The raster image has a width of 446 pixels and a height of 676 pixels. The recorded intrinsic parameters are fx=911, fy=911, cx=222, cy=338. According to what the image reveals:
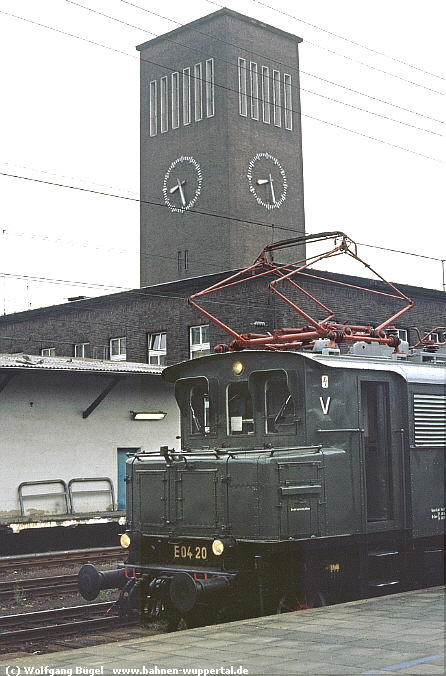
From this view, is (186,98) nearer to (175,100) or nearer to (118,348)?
(175,100)

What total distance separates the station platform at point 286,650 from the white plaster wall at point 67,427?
12.7 meters

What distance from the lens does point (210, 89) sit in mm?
50656

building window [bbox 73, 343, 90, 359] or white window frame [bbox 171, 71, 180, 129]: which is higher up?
white window frame [bbox 171, 71, 180, 129]

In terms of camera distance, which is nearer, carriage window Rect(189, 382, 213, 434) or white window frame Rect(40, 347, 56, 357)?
carriage window Rect(189, 382, 213, 434)

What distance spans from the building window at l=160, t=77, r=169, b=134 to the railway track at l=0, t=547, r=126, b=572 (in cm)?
3682

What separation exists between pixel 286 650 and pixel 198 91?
1831 inches

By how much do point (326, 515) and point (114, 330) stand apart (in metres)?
28.5

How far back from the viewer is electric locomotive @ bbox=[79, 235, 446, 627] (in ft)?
33.0

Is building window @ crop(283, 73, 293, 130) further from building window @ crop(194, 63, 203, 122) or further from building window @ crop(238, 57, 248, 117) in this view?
building window @ crop(194, 63, 203, 122)

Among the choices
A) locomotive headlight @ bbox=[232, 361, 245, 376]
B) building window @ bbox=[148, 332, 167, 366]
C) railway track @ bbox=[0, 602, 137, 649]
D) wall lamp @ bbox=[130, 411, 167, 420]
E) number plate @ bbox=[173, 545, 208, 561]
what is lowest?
railway track @ bbox=[0, 602, 137, 649]

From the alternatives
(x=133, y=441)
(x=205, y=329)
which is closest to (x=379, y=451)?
(x=133, y=441)

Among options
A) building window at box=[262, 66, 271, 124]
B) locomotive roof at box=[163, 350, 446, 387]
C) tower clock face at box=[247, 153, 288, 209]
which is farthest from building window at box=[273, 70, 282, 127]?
locomotive roof at box=[163, 350, 446, 387]

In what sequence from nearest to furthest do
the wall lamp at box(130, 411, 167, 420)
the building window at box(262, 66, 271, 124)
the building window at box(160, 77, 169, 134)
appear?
the wall lamp at box(130, 411, 167, 420), the building window at box(262, 66, 271, 124), the building window at box(160, 77, 169, 134)

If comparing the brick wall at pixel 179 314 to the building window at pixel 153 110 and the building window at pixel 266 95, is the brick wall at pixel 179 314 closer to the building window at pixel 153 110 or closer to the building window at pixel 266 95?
the building window at pixel 153 110
